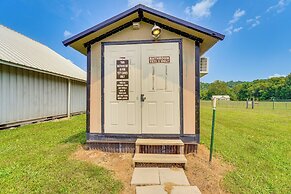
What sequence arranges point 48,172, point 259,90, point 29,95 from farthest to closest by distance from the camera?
point 259,90 < point 29,95 < point 48,172

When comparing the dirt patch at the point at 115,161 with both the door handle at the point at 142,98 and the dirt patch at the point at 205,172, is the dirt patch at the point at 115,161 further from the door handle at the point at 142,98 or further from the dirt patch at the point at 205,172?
the door handle at the point at 142,98

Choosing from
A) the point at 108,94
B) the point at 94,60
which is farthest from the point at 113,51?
the point at 108,94

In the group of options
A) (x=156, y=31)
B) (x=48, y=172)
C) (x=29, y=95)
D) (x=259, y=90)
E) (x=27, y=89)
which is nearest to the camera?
(x=48, y=172)

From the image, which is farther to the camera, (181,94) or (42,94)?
(42,94)

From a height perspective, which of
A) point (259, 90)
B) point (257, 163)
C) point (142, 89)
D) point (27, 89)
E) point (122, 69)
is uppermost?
point (259, 90)

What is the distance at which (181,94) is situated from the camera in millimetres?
4289

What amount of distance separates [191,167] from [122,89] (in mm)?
2197

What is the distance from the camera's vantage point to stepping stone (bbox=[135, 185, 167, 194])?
8.78ft

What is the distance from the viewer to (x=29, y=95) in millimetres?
8250

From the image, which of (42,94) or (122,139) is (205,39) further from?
(42,94)

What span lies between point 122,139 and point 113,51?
6.70 ft

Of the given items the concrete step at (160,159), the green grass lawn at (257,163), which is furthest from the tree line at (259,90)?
the concrete step at (160,159)

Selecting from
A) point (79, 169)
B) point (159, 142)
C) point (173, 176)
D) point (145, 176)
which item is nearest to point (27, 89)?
point (79, 169)

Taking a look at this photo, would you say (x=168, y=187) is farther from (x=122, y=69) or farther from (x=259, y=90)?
(x=259, y=90)
